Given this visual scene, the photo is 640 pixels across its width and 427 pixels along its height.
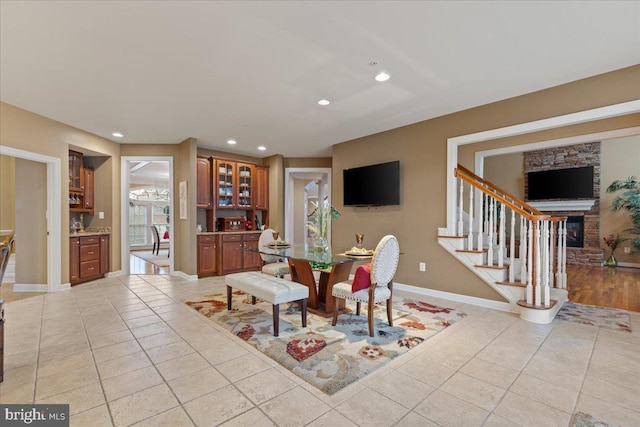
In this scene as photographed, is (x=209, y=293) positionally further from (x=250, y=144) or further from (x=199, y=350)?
(x=250, y=144)

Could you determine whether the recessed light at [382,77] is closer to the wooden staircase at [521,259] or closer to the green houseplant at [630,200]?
the wooden staircase at [521,259]

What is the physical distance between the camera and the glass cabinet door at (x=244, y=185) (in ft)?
20.7

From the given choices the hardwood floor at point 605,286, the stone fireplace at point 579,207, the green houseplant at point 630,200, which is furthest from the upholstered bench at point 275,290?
the green houseplant at point 630,200

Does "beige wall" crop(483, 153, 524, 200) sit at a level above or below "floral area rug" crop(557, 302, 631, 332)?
above

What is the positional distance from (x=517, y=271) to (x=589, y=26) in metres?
2.82

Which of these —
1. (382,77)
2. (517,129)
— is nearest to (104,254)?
(382,77)

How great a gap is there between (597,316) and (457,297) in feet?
4.68

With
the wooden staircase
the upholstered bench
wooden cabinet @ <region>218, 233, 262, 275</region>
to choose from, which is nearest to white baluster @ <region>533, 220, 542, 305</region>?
the wooden staircase

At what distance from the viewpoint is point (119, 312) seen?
3469 millimetres

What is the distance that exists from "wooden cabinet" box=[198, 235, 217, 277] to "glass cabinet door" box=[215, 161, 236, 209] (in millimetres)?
760

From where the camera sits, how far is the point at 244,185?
6367 mm

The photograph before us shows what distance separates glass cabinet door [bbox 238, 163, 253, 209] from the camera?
20.7 ft

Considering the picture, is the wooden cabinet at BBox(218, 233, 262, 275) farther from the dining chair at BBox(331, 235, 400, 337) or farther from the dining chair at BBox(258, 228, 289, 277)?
the dining chair at BBox(331, 235, 400, 337)

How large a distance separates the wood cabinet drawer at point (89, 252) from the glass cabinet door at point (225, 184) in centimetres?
218
